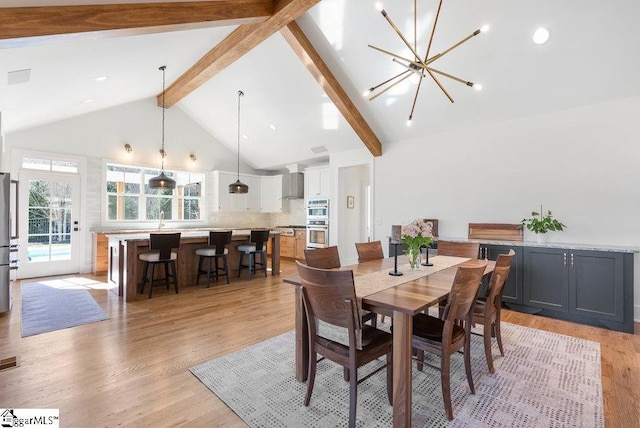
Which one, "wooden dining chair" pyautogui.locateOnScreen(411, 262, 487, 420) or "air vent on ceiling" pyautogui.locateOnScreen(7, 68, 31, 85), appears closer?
"wooden dining chair" pyautogui.locateOnScreen(411, 262, 487, 420)

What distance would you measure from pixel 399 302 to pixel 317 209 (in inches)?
221

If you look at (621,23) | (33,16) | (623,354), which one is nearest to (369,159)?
(621,23)

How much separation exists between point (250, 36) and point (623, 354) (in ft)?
17.5

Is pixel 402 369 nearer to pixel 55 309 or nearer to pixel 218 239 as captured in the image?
pixel 218 239

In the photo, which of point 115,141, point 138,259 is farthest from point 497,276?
point 115,141

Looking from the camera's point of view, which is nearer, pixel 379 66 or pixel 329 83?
pixel 379 66

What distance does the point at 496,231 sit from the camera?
4543mm

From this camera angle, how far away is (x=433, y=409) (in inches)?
75.7

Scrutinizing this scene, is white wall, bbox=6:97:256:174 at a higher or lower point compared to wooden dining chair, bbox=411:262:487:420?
higher

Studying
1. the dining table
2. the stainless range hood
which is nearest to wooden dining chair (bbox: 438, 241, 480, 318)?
the dining table

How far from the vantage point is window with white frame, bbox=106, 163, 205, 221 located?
6469mm

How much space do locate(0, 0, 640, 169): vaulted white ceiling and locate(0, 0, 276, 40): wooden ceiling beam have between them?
0.07 meters

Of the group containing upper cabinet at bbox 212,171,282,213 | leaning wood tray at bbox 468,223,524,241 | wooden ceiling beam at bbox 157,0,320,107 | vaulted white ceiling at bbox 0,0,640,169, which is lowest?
leaning wood tray at bbox 468,223,524,241

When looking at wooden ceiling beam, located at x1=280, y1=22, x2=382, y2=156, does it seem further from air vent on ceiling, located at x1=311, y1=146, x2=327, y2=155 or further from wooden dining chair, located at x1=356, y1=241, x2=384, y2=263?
wooden dining chair, located at x1=356, y1=241, x2=384, y2=263
